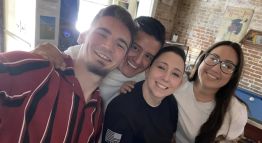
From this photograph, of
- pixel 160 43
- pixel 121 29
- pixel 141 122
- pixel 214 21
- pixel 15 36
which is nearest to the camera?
pixel 121 29

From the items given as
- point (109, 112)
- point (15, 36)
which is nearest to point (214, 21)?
point (15, 36)

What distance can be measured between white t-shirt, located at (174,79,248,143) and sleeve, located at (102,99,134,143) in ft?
1.76

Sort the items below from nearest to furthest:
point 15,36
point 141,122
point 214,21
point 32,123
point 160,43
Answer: point 32,123 → point 141,122 → point 160,43 → point 15,36 → point 214,21

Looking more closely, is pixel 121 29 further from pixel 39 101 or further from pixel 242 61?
→ pixel 242 61

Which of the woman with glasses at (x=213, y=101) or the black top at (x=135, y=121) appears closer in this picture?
the black top at (x=135, y=121)

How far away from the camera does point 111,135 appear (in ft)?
4.17

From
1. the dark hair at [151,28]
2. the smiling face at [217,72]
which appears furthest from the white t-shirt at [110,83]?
the smiling face at [217,72]

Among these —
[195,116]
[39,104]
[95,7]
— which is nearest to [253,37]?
[95,7]

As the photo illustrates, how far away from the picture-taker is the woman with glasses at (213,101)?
1635 millimetres

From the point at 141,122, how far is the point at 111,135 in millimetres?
196

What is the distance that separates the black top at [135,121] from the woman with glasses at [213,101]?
0.92 ft

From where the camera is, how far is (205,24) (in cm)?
522

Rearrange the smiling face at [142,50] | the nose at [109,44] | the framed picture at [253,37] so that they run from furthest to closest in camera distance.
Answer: the framed picture at [253,37] → the smiling face at [142,50] → the nose at [109,44]

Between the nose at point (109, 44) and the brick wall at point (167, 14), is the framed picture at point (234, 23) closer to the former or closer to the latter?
the brick wall at point (167, 14)
